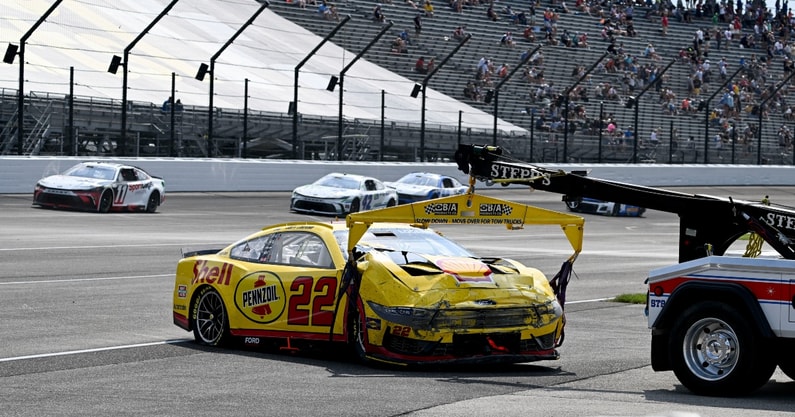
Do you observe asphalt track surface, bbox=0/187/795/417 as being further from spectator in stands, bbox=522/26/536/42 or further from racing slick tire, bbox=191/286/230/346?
spectator in stands, bbox=522/26/536/42

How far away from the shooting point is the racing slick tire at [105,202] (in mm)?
30984

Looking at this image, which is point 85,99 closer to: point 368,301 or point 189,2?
point 189,2

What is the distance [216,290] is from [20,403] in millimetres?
3368

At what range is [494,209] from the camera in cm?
1107

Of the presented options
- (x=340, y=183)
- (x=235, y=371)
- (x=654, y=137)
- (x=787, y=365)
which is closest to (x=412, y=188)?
(x=340, y=183)

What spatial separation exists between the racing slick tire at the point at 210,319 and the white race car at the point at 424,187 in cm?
2511

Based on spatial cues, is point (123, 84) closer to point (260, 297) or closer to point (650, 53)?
point (260, 297)

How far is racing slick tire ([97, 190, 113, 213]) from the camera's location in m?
31.0

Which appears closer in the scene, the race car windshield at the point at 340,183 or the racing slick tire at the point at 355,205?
the racing slick tire at the point at 355,205

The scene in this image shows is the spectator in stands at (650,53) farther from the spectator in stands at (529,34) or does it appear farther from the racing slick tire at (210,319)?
the racing slick tire at (210,319)

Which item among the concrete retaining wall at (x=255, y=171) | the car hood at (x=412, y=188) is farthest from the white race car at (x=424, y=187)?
the concrete retaining wall at (x=255, y=171)

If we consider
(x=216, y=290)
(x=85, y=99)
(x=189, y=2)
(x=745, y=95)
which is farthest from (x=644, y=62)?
(x=216, y=290)

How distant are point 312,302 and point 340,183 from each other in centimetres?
2395

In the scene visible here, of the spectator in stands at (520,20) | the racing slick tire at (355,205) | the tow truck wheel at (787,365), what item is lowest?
the racing slick tire at (355,205)
